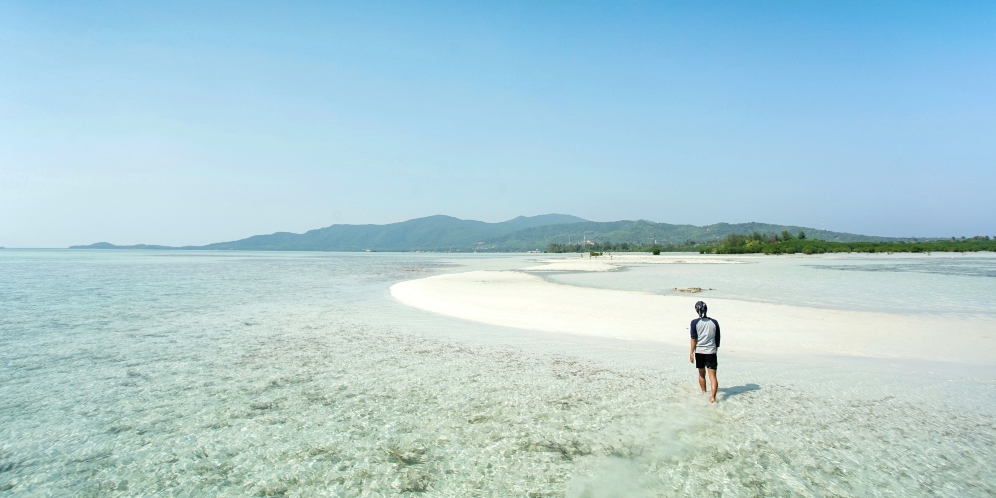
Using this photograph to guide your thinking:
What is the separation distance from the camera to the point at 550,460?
6.84 metres

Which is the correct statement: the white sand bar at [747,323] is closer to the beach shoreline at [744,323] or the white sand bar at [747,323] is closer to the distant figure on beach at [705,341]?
the beach shoreline at [744,323]

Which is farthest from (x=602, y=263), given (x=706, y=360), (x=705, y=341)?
(x=705, y=341)

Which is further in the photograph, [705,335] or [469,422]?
[705,335]

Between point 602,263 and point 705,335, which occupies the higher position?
point 705,335

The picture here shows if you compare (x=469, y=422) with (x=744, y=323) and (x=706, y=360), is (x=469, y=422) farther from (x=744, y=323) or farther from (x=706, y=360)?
(x=744, y=323)

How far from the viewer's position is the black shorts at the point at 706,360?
9188 mm

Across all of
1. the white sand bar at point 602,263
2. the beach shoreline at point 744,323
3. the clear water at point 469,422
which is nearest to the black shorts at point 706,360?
the clear water at point 469,422

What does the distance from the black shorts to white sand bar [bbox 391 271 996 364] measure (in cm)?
541

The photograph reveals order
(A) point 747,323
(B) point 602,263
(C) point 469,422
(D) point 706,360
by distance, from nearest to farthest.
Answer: (C) point 469,422 → (D) point 706,360 → (A) point 747,323 → (B) point 602,263

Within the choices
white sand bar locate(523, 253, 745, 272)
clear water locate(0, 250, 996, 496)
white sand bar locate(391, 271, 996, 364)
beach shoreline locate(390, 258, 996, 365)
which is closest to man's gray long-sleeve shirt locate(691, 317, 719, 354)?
clear water locate(0, 250, 996, 496)

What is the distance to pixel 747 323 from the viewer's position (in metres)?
17.5

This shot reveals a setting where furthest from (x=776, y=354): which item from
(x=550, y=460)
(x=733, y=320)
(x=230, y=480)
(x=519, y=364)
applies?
(x=230, y=480)

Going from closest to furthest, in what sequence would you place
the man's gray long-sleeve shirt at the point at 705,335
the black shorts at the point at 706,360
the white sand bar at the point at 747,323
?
the man's gray long-sleeve shirt at the point at 705,335 < the black shorts at the point at 706,360 < the white sand bar at the point at 747,323

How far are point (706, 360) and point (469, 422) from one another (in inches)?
175
